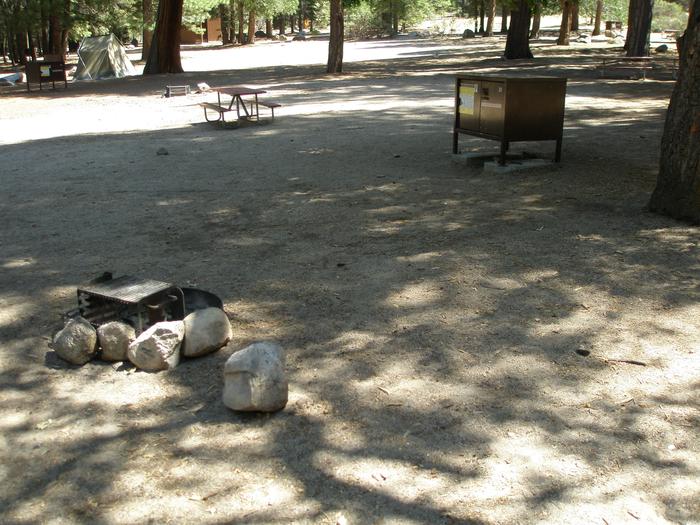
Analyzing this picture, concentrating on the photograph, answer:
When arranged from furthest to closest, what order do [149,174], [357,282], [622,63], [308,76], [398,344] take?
[308,76]
[622,63]
[149,174]
[357,282]
[398,344]

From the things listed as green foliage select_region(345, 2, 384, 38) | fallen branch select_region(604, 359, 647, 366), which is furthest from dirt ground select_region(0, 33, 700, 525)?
green foliage select_region(345, 2, 384, 38)

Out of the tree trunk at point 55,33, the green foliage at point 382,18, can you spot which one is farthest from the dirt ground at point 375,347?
the green foliage at point 382,18

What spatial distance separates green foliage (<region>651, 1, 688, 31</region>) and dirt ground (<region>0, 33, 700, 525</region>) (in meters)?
72.5

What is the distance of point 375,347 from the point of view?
14.3 feet

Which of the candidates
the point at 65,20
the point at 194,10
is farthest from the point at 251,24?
the point at 65,20

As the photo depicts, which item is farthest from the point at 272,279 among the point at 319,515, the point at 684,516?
the point at 684,516

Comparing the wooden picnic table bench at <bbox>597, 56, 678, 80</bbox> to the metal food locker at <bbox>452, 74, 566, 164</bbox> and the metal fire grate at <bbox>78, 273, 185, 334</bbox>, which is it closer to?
the metal food locker at <bbox>452, 74, 566, 164</bbox>

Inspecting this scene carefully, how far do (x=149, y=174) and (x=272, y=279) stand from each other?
15.4 feet

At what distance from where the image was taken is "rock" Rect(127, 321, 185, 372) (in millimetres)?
4102

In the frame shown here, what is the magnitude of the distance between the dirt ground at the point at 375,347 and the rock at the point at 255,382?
0.27 feet

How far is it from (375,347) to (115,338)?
4.80ft

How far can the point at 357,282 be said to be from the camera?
5.39m

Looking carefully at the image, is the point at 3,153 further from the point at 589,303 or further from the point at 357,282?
the point at 589,303

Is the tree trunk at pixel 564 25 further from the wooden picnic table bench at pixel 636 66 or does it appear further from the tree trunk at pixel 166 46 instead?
the tree trunk at pixel 166 46
